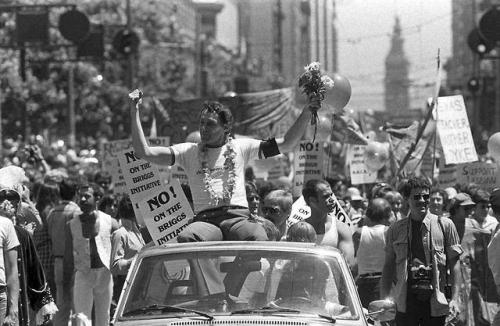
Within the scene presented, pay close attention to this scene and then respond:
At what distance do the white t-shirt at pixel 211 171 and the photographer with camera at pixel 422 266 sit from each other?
1247 mm

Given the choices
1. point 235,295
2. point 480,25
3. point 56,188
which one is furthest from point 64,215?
point 480,25

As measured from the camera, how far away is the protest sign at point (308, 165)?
621 inches

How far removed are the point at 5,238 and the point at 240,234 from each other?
1846mm

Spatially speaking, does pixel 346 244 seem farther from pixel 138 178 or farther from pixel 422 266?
pixel 138 178

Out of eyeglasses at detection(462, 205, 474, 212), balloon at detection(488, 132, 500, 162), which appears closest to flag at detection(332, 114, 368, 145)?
balloon at detection(488, 132, 500, 162)

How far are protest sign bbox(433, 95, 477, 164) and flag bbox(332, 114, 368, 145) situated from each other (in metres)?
1.61

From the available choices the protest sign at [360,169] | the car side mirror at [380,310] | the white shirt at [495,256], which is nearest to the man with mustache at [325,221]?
the white shirt at [495,256]

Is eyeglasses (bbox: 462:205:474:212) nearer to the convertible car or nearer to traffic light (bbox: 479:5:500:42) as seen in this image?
the convertible car

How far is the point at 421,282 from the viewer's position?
946 cm

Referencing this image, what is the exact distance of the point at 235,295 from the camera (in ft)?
24.6

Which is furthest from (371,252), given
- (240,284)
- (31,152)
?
(31,152)

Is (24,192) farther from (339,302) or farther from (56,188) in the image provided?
(339,302)

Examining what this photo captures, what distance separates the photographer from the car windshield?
7.42m

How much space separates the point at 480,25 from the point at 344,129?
4.29 metres
